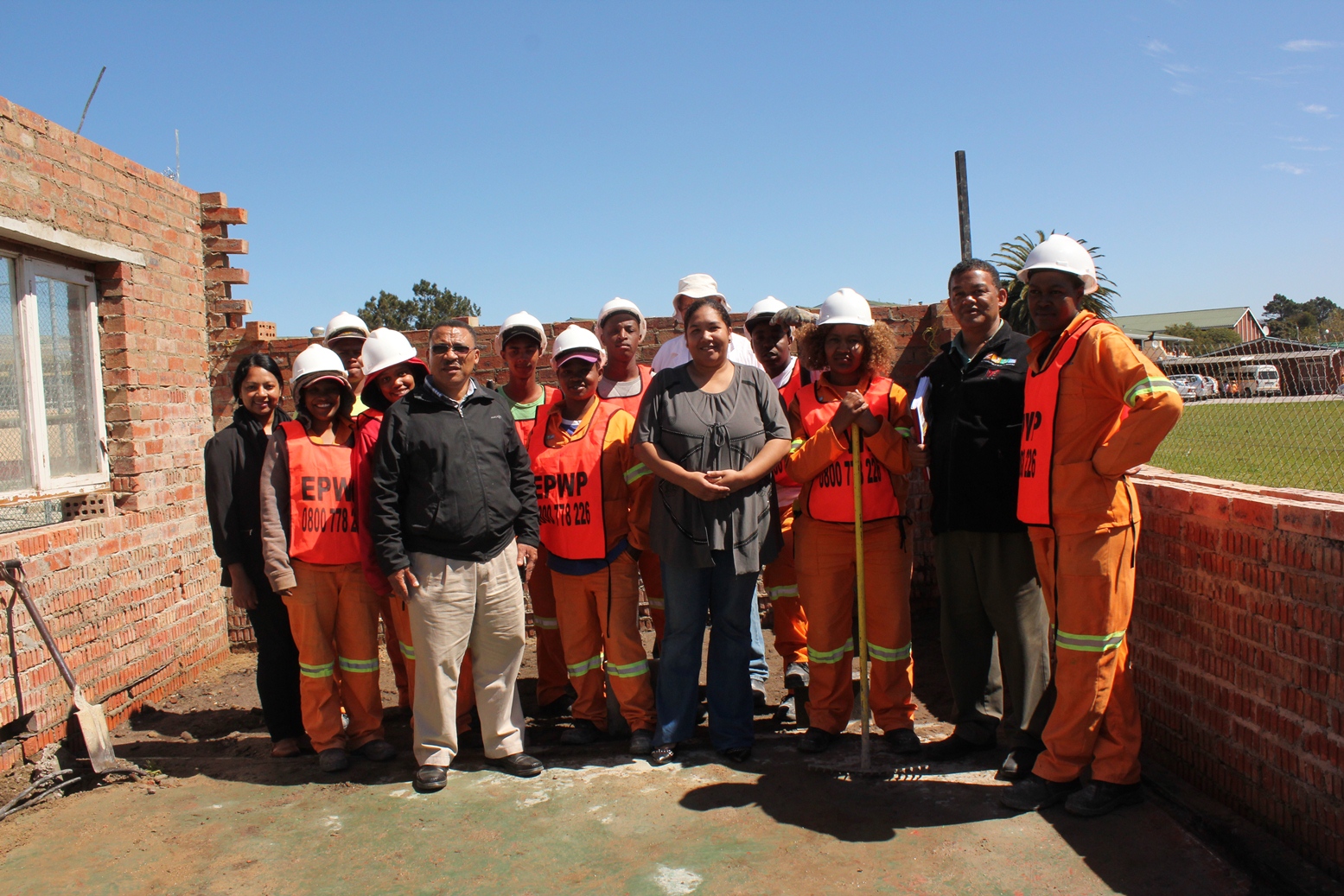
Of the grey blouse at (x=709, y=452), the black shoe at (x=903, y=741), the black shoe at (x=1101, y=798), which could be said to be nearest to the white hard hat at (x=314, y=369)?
the grey blouse at (x=709, y=452)

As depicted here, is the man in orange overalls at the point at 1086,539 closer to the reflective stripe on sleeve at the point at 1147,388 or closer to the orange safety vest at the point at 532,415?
the reflective stripe on sleeve at the point at 1147,388

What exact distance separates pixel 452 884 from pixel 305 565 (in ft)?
6.00

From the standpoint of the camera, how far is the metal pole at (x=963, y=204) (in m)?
13.2

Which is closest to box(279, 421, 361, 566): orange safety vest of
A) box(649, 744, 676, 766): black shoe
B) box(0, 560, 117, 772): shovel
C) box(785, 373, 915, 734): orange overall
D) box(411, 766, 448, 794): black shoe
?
box(411, 766, 448, 794): black shoe

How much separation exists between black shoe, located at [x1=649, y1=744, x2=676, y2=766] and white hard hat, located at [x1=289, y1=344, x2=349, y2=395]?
2393 mm

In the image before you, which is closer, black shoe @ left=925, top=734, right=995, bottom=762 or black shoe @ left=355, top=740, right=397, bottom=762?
black shoe @ left=925, top=734, right=995, bottom=762

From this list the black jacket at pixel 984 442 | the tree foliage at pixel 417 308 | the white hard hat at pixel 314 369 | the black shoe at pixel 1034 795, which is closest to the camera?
the black shoe at pixel 1034 795

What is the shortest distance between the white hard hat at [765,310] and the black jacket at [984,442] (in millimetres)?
1500

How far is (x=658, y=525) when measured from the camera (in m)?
4.39

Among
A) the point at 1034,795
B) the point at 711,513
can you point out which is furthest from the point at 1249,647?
the point at 711,513

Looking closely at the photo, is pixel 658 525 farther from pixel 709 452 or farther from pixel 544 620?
pixel 544 620

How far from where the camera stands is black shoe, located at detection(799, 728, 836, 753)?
14.4 feet

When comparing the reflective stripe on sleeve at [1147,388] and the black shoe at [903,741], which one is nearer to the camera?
the reflective stripe on sleeve at [1147,388]

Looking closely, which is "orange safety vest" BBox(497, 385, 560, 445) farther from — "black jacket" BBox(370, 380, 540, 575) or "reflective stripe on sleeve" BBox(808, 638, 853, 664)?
"reflective stripe on sleeve" BBox(808, 638, 853, 664)
